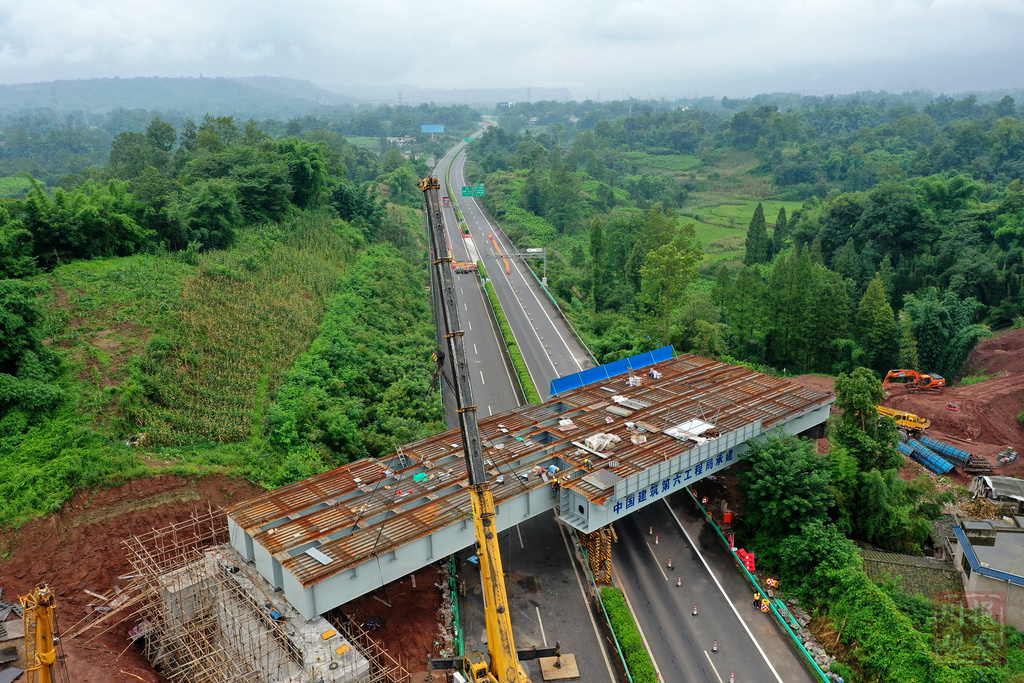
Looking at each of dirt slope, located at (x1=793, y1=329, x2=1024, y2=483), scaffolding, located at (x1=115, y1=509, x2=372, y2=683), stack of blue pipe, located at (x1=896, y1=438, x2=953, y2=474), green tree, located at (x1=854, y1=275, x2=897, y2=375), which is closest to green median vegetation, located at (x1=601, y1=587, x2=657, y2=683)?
scaffolding, located at (x1=115, y1=509, x2=372, y2=683)

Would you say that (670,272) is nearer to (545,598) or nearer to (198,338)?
(545,598)

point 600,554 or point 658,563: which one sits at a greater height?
point 600,554

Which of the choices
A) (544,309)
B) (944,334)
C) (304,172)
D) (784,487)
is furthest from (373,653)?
(304,172)

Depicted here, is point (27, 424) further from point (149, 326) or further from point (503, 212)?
point (503, 212)

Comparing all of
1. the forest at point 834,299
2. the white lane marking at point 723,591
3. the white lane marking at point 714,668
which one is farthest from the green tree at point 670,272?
the white lane marking at point 714,668

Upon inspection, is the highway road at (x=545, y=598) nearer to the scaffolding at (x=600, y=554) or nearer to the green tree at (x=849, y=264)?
the scaffolding at (x=600, y=554)

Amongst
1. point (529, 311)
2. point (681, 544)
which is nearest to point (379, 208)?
point (529, 311)
